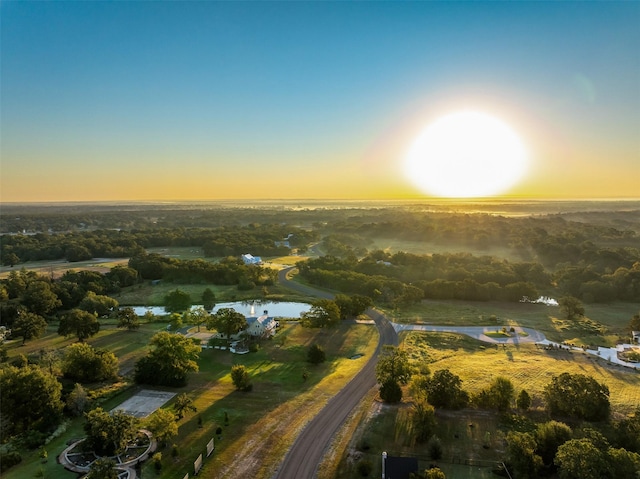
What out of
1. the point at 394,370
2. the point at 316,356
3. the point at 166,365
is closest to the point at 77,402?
the point at 166,365

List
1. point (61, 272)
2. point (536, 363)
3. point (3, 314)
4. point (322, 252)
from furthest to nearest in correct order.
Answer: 1. point (322, 252)
2. point (61, 272)
3. point (3, 314)
4. point (536, 363)

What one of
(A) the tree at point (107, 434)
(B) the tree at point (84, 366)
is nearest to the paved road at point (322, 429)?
(A) the tree at point (107, 434)

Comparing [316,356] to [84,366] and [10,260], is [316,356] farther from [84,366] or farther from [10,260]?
[10,260]

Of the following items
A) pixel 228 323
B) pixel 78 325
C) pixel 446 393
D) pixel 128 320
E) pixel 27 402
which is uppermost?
pixel 228 323

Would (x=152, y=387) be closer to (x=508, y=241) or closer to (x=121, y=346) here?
(x=121, y=346)

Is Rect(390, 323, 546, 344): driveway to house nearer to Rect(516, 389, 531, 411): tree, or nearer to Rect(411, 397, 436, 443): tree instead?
Rect(516, 389, 531, 411): tree

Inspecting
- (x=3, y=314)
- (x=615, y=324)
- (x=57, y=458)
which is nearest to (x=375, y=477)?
(x=57, y=458)
